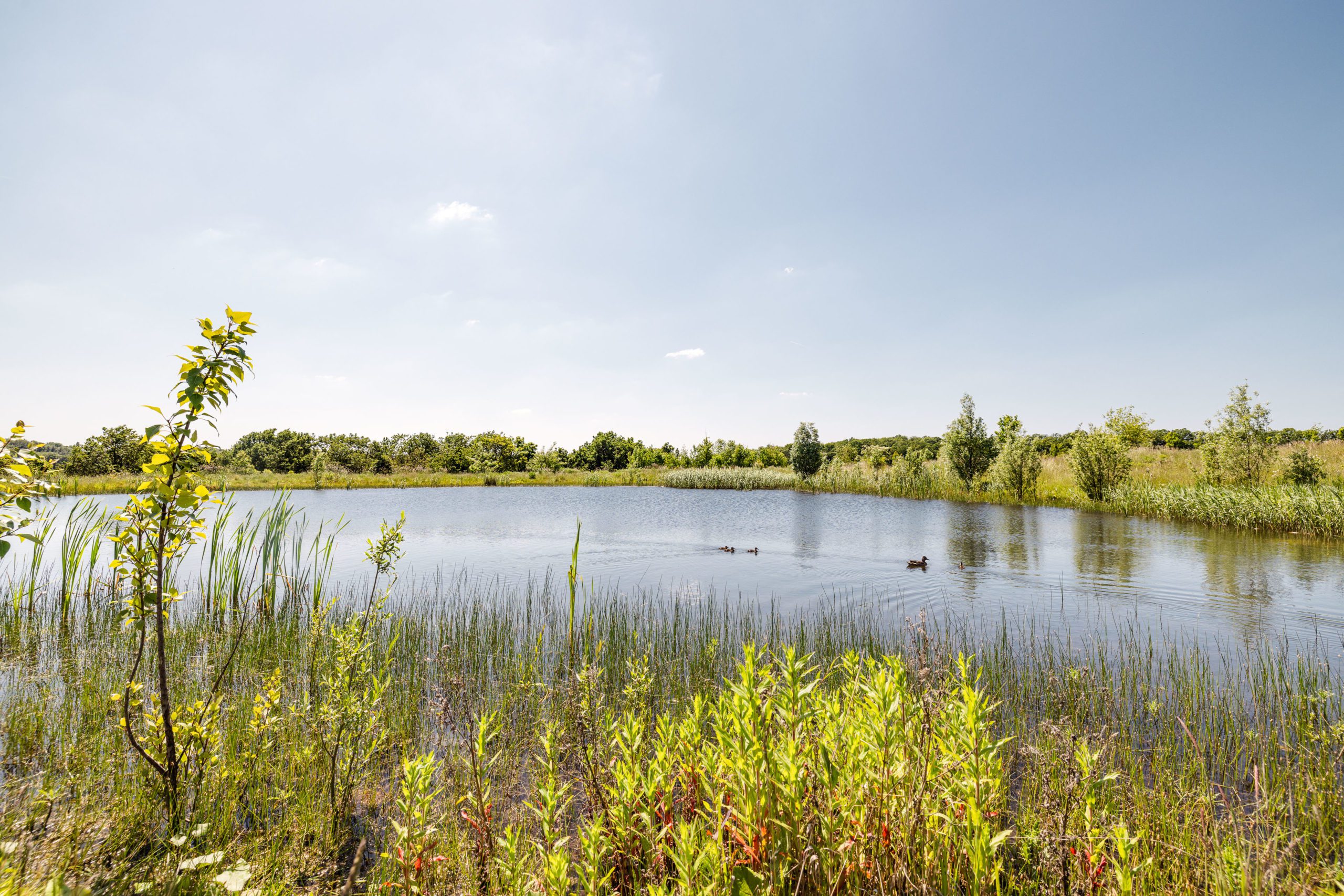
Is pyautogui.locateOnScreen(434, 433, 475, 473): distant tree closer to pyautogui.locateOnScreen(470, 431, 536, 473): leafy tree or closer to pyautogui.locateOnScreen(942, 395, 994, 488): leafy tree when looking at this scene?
pyautogui.locateOnScreen(470, 431, 536, 473): leafy tree

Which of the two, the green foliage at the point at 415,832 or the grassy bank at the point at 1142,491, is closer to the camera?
the green foliage at the point at 415,832

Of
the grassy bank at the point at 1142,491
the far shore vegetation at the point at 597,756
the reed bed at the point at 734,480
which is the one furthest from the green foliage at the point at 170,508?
the reed bed at the point at 734,480

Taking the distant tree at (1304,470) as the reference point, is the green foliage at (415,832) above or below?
below

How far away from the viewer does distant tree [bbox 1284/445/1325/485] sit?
1978 centimetres

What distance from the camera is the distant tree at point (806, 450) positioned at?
35.8 m

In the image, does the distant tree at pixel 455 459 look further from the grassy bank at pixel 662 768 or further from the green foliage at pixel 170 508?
the green foliage at pixel 170 508

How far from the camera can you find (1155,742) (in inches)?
163

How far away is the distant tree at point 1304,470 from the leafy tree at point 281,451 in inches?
2588

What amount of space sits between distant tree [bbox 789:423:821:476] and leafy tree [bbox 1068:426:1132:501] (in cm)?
1476

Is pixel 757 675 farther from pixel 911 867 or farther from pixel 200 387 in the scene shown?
pixel 200 387

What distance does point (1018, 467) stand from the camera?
26.1 m

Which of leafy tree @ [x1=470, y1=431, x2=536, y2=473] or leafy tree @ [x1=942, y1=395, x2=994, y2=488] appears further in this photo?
leafy tree @ [x1=470, y1=431, x2=536, y2=473]

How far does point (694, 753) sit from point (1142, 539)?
737 inches

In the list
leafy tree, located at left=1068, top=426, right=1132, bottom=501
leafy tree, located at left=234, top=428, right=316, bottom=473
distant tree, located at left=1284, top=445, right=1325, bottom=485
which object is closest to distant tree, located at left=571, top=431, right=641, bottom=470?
leafy tree, located at left=234, top=428, right=316, bottom=473
